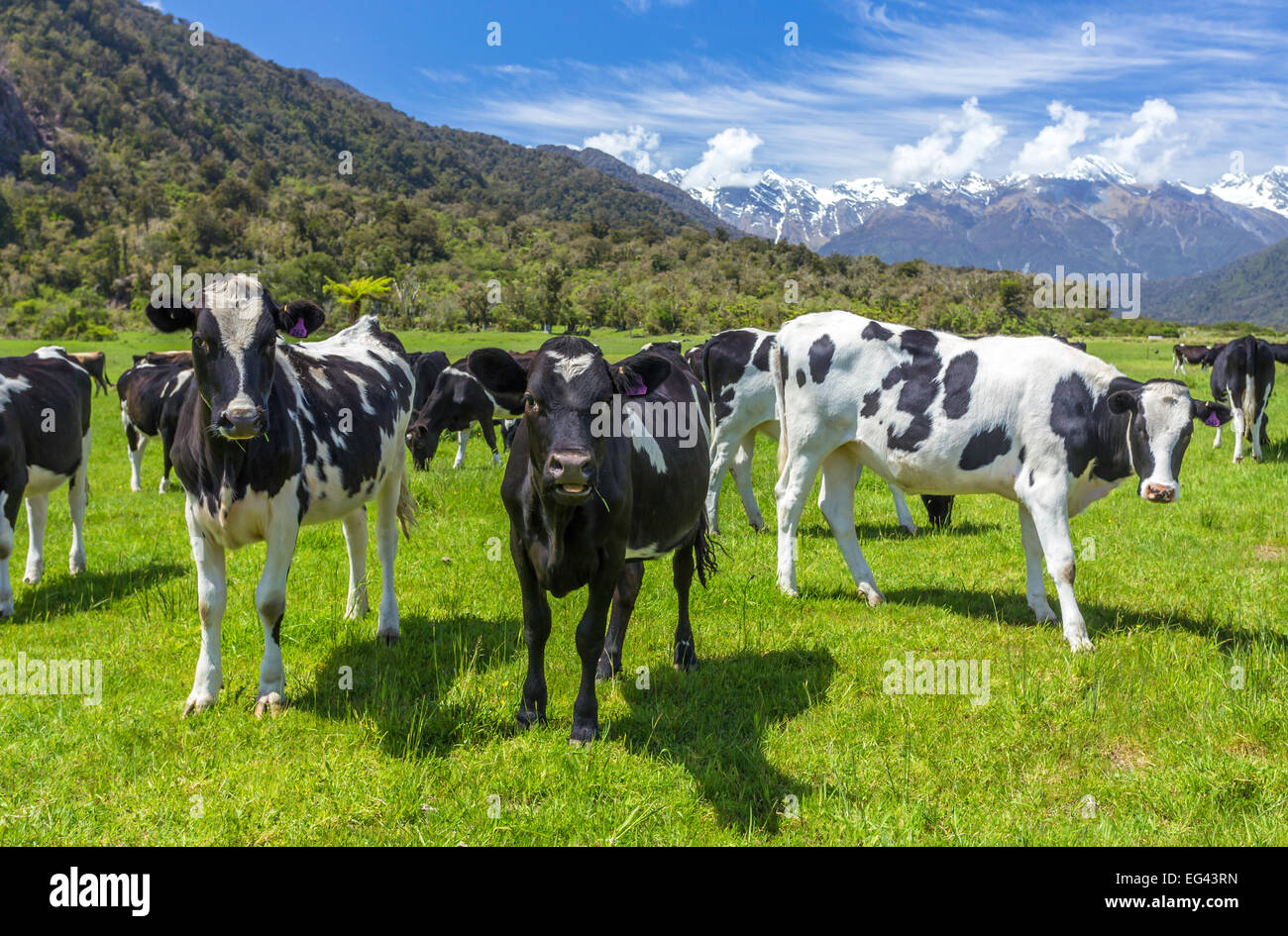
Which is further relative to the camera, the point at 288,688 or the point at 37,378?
the point at 37,378

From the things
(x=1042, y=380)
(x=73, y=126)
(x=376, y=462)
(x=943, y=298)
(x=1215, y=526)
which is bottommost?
(x=1215, y=526)

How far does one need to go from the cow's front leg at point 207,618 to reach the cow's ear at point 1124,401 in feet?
22.5

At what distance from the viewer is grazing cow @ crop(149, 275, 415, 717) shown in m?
4.92

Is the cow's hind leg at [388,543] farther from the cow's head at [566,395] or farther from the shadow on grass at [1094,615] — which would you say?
the shadow on grass at [1094,615]

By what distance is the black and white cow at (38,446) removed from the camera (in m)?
7.90

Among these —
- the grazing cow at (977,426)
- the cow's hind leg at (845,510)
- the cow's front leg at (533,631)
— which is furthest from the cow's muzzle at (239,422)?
the cow's hind leg at (845,510)

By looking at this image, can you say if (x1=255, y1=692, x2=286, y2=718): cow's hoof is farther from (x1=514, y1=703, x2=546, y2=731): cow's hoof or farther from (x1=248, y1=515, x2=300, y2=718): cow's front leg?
(x1=514, y1=703, x2=546, y2=731): cow's hoof

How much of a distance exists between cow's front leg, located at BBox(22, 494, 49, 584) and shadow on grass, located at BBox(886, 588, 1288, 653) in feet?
28.0

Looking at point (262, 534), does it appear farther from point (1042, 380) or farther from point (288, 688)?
point (1042, 380)

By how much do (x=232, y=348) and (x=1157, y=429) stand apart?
22.4 feet

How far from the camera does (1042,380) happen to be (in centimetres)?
721
